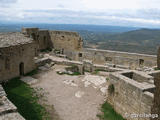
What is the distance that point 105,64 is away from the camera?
64.0 ft

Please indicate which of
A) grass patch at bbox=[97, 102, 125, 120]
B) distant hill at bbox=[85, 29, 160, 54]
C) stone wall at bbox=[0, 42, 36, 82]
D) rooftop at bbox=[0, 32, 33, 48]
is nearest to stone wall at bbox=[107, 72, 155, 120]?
grass patch at bbox=[97, 102, 125, 120]

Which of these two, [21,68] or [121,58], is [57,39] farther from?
[21,68]

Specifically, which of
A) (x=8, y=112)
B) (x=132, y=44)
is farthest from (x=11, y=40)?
(x=132, y=44)

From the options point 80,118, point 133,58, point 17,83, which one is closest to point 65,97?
point 80,118

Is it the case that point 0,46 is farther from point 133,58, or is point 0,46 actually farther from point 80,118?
point 133,58

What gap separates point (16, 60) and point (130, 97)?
9.56 m

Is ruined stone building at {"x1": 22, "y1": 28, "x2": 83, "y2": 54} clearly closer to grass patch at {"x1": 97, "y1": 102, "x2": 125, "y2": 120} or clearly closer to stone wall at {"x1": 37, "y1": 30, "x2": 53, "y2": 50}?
stone wall at {"x1": 37, "y1": 30, "x2": 53, "y2": 50}

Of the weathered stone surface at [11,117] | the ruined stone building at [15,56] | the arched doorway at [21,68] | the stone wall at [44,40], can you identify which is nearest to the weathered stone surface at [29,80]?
the ruined stone building at [15,56]

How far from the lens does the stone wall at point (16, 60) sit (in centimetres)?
1453

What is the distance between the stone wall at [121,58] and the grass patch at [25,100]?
8681 mm

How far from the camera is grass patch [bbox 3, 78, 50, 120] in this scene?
10.4 meters

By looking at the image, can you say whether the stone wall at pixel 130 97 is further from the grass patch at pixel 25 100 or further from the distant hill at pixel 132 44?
the distant hill at pixel 132 44

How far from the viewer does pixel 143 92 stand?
9102 millimetres

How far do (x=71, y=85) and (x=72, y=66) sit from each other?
396 centimetres
